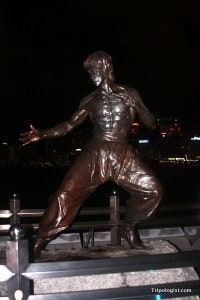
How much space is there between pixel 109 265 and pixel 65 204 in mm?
1528

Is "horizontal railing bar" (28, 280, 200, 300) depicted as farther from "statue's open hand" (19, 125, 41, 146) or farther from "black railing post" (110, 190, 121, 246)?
"black railing post" (110, 190, 121, 246)

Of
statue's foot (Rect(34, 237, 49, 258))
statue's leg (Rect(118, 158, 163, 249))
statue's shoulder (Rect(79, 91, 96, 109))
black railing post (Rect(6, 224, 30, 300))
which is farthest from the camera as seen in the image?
statue's shoulder (Rect(79, 91, 96, 109))

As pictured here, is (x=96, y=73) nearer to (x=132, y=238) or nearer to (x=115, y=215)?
(x=132, y=238)

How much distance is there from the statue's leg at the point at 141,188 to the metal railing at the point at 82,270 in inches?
53.8

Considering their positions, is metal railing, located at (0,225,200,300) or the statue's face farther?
the statue's face

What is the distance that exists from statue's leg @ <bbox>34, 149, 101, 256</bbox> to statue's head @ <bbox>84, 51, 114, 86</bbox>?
1055mm

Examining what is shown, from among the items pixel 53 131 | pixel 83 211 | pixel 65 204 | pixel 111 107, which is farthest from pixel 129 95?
pixel 83 211

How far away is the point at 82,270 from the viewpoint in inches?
158

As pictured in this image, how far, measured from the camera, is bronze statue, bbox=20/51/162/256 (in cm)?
552

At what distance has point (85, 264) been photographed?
4.03 m

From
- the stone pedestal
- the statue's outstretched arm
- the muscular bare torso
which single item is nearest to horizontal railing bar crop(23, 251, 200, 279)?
the stone pedestal

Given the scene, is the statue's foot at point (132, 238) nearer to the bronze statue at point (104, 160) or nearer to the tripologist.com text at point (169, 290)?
the bronze statue at point (104, 160)

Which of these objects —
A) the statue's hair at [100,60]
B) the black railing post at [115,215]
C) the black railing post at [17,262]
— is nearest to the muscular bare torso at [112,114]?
the statue's hair at [100,60]

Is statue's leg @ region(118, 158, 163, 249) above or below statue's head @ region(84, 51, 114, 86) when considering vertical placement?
below
